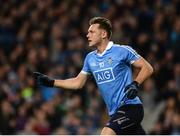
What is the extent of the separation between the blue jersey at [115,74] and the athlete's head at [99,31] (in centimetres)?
19

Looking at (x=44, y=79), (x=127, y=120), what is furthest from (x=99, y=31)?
(x=127, y=120)

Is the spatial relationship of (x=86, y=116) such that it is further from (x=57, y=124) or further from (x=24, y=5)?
(x=24, y=5)

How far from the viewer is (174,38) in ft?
48.6

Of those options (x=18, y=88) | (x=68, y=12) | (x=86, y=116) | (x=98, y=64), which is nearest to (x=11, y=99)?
(x=18, y=88)

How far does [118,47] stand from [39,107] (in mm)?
5763

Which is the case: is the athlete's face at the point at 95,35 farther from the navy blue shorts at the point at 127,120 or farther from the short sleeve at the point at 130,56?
the navy blue shorts at the point at 127,120

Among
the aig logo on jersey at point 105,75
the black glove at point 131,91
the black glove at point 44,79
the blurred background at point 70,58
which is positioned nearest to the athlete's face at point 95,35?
the aig logo on jersey at point 105,75

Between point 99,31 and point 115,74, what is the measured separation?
0.59m

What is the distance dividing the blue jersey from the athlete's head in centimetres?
19

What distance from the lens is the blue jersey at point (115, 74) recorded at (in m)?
8.15

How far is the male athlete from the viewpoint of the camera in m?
8.00

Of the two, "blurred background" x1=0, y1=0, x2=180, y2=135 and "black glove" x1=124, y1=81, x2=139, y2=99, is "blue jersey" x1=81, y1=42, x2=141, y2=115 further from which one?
"blurred background" x1=0, y1=0, x2=180, y2=135

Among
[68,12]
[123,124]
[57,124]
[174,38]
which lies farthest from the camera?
[68,12]

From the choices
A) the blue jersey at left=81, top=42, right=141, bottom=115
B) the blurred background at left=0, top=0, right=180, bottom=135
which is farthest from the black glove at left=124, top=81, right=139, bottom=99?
the blurred background at left=0, top=0, right=180, bottom=135
